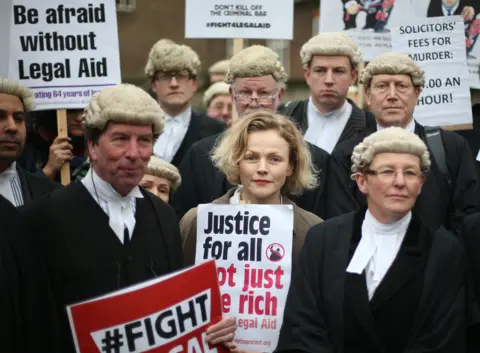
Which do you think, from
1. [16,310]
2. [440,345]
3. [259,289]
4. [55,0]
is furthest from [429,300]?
[55,0]

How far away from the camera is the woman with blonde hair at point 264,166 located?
20.2ft

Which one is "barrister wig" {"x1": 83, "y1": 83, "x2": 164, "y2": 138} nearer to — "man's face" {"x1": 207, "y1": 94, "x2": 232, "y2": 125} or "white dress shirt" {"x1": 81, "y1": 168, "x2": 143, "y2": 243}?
"white dress shirt" {"x1": 81, "y1": 168, "x2": 143, "y2": 243}

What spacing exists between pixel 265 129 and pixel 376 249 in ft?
3.56

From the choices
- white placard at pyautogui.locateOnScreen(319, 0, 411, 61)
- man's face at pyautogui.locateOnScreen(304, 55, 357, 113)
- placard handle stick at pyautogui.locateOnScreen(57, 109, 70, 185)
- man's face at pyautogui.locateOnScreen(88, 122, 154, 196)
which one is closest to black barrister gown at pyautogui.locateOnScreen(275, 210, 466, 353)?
man's face at pyautogui.locateOnScreen(88, 122, 154, 196)

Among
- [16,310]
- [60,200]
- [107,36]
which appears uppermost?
[107,36]

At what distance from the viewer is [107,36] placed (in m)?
7.50

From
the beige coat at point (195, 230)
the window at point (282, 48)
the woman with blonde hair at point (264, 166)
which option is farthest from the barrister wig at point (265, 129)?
the window at point (282, 48)

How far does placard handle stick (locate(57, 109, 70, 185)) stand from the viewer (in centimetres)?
740

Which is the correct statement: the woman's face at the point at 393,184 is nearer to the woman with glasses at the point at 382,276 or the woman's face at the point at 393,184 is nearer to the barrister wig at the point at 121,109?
the woman with glasses at the point at 382,276

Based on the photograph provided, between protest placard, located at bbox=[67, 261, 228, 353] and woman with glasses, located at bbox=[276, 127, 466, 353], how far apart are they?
1.54ft

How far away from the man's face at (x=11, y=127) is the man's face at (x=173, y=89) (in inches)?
88.4

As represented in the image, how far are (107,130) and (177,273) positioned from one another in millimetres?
713

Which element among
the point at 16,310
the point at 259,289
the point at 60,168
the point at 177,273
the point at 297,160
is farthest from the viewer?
the point at 60,168

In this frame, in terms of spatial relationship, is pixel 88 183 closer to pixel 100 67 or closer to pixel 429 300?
pixel 429 300
